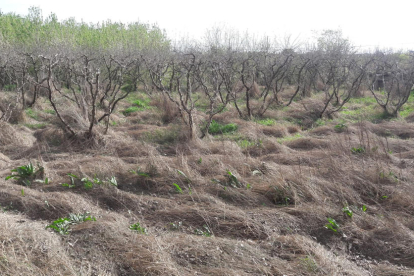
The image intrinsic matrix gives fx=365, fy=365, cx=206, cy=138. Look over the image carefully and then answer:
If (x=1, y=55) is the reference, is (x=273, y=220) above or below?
below

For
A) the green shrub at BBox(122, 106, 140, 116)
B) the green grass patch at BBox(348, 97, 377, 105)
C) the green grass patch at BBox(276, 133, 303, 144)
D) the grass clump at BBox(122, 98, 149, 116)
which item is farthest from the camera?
the green grass patch at BBox(348, 97, 377, 105)

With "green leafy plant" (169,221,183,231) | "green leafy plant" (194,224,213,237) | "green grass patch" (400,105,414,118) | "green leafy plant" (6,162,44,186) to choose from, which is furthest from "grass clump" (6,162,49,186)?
"green grass patch" (400,105,414,118)

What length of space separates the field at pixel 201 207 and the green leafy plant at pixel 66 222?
0.02 meters

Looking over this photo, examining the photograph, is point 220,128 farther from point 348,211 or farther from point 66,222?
point 66,222

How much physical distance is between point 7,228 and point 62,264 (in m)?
0.79

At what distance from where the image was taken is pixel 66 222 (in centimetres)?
369

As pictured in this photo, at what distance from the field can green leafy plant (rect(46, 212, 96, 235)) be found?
19mm

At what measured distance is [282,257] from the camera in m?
3.34

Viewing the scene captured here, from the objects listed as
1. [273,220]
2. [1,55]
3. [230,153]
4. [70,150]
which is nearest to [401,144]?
[230,153]

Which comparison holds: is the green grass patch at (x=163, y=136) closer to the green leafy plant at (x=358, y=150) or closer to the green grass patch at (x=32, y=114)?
the green leafy plant at (x=358, y=150)

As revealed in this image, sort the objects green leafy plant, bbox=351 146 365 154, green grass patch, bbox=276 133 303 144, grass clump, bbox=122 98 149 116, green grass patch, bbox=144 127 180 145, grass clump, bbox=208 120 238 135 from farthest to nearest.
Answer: grass clump, bbox=122 98 149 116, grass clump, bbox=208 120 238 135, green grass patch, bbox=276 133 303 144, green grass patch, bbox=144 127 180 145, green leafy plant, bbox=351 146 365 154

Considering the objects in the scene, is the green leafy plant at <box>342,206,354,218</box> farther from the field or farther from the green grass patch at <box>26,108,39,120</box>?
the green grass patch at <box>26,108,39,120</box>

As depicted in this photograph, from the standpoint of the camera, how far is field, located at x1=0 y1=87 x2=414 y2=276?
3158 mm

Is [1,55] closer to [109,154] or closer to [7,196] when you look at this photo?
[109,154]
